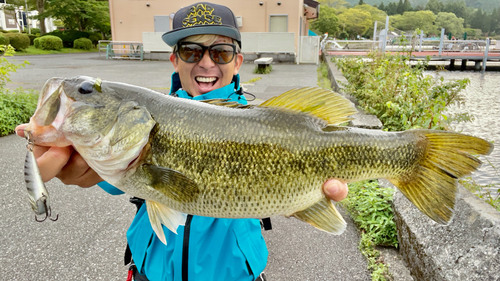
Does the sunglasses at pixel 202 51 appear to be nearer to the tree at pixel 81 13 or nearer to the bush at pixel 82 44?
the bush at pixel 82 44

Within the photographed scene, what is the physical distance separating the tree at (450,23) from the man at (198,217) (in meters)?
152

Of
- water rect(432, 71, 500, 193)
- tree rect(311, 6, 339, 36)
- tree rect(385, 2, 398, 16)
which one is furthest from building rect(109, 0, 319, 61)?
tree rect(385, 2, 398, 16)

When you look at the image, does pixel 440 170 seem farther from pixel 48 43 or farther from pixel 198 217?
pixel 48 43

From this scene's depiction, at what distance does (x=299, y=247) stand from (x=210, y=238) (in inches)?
68.0

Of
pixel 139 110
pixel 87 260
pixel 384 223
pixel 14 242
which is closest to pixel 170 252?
pixel 139 110

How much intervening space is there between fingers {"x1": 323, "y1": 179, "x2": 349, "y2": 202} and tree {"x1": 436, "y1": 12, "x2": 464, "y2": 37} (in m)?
152

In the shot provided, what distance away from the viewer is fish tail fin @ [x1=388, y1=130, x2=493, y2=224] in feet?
5.30

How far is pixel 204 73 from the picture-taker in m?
2.48

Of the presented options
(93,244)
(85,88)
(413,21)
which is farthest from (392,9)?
(85,88)

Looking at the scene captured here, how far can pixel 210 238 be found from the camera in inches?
80.0

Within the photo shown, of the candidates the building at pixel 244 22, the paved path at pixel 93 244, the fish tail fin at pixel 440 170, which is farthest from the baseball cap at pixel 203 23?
the building at pixel 244 22

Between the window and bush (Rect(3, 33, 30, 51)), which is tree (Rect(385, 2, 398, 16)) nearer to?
the window

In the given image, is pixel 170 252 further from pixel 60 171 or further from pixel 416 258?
pixel 416 258

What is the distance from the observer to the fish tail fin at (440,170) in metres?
1.62
